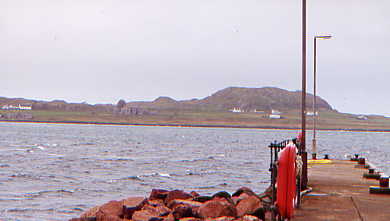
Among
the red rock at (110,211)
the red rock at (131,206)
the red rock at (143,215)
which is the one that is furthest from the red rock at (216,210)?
the red rock at (110,211)

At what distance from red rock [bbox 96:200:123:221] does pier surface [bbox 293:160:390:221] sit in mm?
4971

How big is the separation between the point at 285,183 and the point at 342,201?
5300mm

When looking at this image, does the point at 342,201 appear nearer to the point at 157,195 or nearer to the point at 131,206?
the point at 131,206

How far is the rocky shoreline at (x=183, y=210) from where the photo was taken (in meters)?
13.9

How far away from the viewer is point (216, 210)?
13992mm

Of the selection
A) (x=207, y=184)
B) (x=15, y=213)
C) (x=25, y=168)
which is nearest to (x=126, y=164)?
(x=25, y=168)

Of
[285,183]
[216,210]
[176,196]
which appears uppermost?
[285,183]

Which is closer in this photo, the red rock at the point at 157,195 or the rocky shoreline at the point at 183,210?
the rocky shoreline at the point at 183,210

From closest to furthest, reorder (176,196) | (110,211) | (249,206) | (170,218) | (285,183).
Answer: (285,183) < (170,218) < (249,206) < (110,211) < (176,196)

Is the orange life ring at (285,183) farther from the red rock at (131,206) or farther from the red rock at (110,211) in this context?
the red rock at (131,206)

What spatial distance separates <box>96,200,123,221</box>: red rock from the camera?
15.4 metres

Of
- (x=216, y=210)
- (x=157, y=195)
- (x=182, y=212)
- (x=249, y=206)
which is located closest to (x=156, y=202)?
(x=157, y=195)

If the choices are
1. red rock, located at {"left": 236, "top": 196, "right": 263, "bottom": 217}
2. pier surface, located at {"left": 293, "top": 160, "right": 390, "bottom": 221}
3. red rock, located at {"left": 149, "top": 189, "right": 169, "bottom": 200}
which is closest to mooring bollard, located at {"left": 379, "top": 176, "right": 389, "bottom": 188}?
pier surface, located at {"left": 293, "top": 160, "right": 390, "bottom": 221}

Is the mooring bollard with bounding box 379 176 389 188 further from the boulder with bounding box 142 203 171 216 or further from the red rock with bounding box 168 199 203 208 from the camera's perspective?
the boulder with bounding box 142 203 171 216
